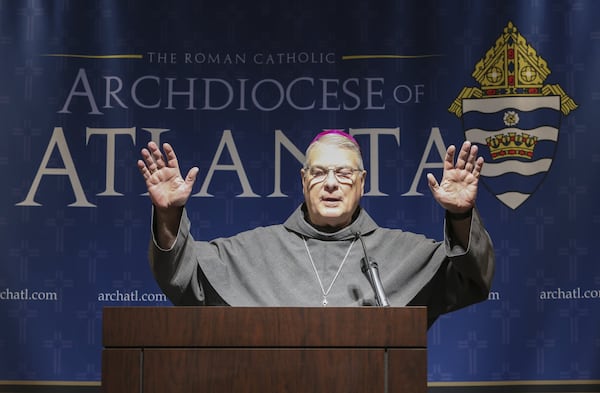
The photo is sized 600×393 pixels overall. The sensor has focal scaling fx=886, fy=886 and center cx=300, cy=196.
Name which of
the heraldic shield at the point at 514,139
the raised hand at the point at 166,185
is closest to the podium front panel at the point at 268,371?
the raised hand at the point at 166,185

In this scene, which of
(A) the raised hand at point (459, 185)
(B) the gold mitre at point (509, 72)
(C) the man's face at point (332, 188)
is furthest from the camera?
(B) the gold mitre at point (509, 72)

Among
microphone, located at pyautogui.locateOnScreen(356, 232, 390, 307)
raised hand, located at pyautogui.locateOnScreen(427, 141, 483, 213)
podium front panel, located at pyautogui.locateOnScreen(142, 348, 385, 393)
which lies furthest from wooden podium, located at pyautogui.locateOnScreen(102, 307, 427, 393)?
raised hand, located at pyautogui.locateOnScreen(427, 141, 483, 213)

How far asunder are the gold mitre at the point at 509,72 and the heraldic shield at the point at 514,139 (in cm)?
5

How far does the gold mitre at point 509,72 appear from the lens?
4.92m

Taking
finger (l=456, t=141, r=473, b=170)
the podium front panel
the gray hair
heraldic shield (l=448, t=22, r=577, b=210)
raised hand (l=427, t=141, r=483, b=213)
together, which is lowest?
the podium front panel

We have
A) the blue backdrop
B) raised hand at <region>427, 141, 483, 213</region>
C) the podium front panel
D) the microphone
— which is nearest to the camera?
the podium front panel

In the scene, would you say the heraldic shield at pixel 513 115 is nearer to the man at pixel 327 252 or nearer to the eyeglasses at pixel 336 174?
the man at pixel 327 252

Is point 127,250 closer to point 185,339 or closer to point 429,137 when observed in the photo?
point 429,137

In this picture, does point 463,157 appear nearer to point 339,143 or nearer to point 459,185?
point 459,185

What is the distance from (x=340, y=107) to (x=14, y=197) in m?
1.87

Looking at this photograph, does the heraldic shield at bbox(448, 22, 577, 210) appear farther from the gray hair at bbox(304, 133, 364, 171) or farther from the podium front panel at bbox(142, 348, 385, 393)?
the podium front panel at bbox(142, 348, 385, 393)

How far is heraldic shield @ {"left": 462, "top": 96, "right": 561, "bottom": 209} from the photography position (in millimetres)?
4863

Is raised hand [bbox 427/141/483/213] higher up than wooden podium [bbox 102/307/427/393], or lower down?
higher up

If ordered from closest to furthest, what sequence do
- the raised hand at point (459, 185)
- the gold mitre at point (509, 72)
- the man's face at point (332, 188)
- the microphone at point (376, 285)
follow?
the microphone at point (376, 285) < the raised hand at point (459, 185) < the man's face at point (332, 188) < the gold mitre at point (509, 72)
